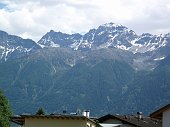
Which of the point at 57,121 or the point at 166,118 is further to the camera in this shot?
the point at 57,121

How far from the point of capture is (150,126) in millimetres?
73688

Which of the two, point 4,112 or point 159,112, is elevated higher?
point 4,112

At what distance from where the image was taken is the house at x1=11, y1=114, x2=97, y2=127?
54.7 metres

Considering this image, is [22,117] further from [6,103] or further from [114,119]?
[6,103]

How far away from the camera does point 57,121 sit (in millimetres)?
55781

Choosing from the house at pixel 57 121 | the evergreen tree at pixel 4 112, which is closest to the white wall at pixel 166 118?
the house at pixel 57 121

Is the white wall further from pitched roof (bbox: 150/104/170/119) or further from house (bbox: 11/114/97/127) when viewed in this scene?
house (bbox: 11/114/97/127)

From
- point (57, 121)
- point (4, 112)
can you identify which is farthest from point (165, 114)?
point (4, 112)

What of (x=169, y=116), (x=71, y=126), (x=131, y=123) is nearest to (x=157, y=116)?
(x=169, y=116)

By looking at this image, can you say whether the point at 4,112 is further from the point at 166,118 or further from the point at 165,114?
the point at 166,118

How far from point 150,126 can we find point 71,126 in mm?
20773

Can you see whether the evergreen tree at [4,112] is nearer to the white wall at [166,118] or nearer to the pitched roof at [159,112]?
the pitched roof at [159,112]

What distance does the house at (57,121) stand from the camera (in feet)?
180

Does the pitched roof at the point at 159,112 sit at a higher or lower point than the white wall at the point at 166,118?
higher
